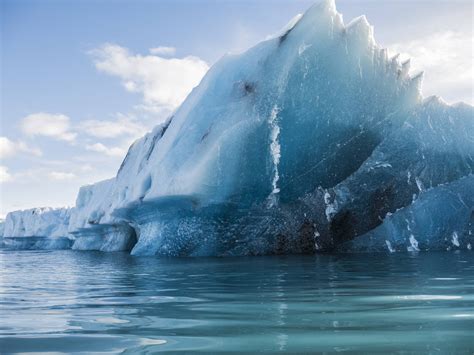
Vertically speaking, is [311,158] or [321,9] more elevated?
[321,9]

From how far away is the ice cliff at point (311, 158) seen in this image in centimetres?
1212

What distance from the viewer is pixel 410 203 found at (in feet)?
45.9

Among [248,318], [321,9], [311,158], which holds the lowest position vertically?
[248,318]

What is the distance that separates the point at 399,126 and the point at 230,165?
532cm

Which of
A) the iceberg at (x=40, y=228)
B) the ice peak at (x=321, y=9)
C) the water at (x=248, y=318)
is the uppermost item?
the ice peak at (x=321, y=9)

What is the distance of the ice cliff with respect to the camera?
12117mm

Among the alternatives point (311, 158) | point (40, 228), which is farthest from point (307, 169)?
point (40, 228)

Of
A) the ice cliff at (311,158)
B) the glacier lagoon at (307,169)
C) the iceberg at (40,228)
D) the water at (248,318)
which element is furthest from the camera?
the iceberg at (40,228)

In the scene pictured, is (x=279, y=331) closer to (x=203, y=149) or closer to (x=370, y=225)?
(x=203, y=149)

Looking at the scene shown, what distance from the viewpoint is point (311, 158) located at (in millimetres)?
12789

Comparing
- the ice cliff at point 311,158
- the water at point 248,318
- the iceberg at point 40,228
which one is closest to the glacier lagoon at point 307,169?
the ice cliff at point 311,158

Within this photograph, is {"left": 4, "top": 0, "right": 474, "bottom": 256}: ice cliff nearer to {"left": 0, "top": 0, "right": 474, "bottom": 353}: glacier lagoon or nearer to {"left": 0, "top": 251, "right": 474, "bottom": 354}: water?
{"left": 0, "top": 0, "right": 474, "bottom": 353}: glacier lagoon

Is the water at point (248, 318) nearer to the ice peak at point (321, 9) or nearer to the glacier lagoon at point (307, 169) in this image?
the glacier lagoon at point (307, 169)

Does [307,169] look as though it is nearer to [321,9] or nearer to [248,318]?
[321,9]
